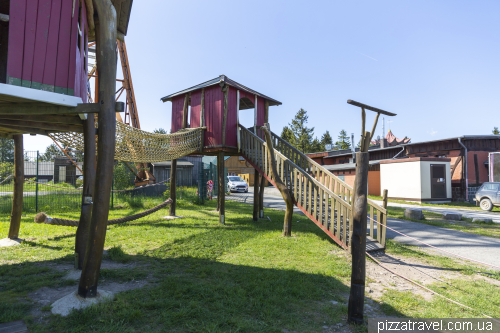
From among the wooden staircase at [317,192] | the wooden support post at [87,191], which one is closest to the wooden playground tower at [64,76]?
the wooden support post at [87,191]

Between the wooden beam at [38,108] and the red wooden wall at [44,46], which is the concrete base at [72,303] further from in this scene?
the red wooden wall at [44,46]

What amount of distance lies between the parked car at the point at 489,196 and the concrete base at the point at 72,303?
16826 mm

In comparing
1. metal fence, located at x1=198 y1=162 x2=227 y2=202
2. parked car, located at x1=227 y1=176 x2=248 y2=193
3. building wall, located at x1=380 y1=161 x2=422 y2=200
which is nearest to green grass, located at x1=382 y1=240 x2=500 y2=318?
metal fence, located at x1=198 y1=162 x2=227 y2=202

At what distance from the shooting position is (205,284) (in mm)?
4035

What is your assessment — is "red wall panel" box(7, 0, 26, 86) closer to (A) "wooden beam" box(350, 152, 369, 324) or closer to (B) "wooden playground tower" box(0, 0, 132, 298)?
(B) "wooden playground tower" box(0, 0, 132, 298)

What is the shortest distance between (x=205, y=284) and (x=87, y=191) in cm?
233

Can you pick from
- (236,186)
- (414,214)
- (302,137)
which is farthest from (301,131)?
(414,214)

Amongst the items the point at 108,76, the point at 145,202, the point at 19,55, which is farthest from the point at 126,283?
the point at 145,202

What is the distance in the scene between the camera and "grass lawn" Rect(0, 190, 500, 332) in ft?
9.89

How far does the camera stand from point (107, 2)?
3.49m

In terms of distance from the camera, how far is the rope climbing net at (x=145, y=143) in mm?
6866

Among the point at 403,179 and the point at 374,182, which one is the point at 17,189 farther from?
the point at 374,182

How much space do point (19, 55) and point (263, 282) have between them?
4162 mm

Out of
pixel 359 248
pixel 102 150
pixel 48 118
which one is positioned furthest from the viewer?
pixel 48 118
